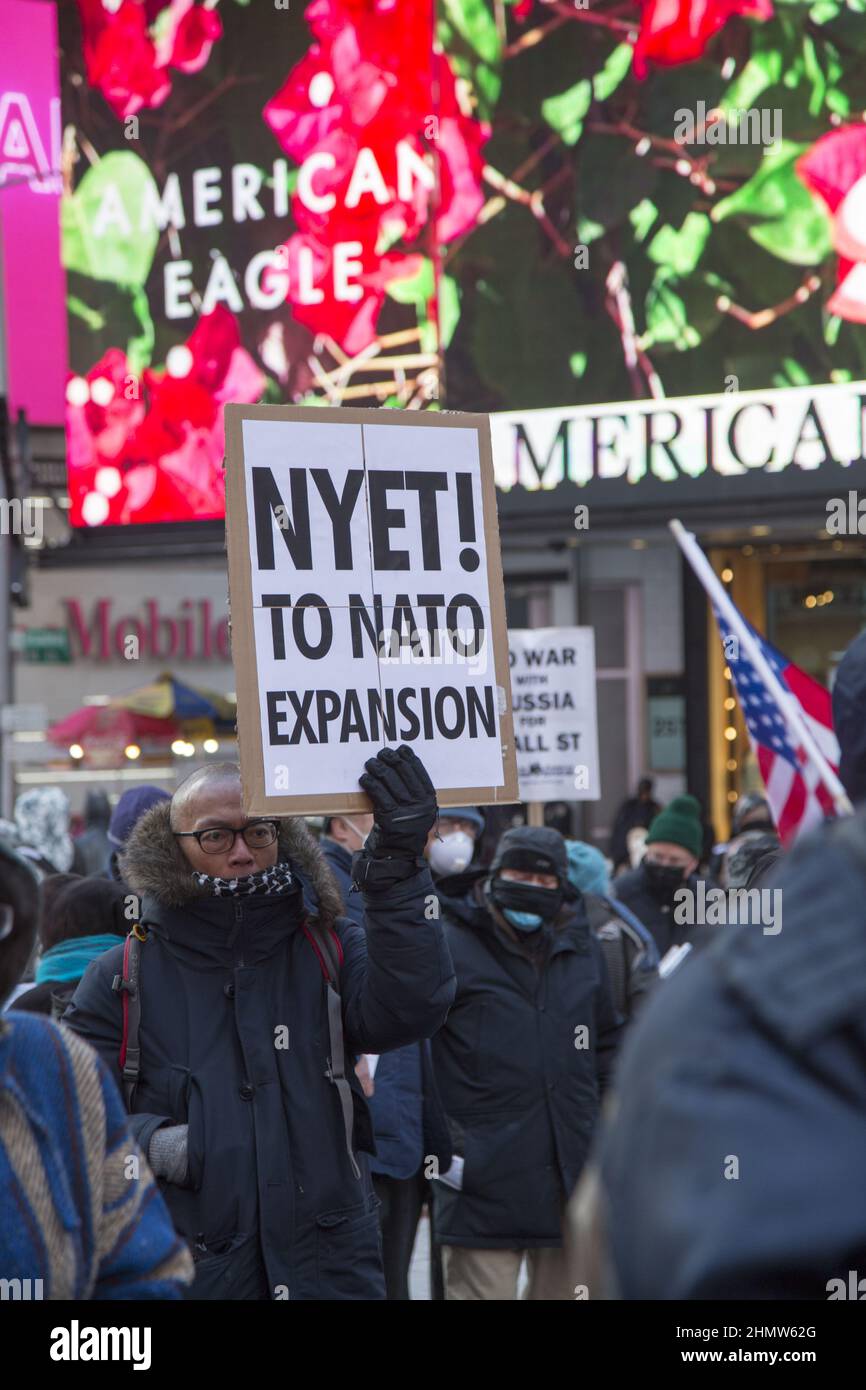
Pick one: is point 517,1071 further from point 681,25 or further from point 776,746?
point 681,25

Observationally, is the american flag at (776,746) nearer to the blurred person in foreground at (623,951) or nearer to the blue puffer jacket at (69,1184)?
the blue puffer jacket at (69,1184)

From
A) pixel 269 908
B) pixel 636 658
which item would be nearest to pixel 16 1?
pixel 636 658

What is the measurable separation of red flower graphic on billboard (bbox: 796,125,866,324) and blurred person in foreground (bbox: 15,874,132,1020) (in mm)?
11336

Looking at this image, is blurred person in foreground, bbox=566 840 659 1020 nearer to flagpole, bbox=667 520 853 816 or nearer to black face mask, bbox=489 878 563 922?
black face mask, bbox=489 878 563 922

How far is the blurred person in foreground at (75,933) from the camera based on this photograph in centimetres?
493

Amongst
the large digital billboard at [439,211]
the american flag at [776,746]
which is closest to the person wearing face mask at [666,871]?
the american flag at [776,746]

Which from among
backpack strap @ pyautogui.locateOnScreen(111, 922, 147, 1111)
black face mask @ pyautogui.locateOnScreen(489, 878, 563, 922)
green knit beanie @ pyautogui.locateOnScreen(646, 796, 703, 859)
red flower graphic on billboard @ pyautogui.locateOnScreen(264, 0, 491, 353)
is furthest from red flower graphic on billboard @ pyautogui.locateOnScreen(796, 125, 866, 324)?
backpack strap @ pyautogui.locateOnScreen(111, 922, 147, 1111)

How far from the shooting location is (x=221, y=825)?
3988 millimetres

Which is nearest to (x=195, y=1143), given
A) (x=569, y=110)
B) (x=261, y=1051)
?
(x=261, y=1051)

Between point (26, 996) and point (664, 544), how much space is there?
15090mm

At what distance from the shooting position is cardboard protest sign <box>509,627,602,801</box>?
10.1 meters

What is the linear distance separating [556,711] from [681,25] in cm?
802

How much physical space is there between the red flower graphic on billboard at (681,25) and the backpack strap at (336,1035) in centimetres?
1333
